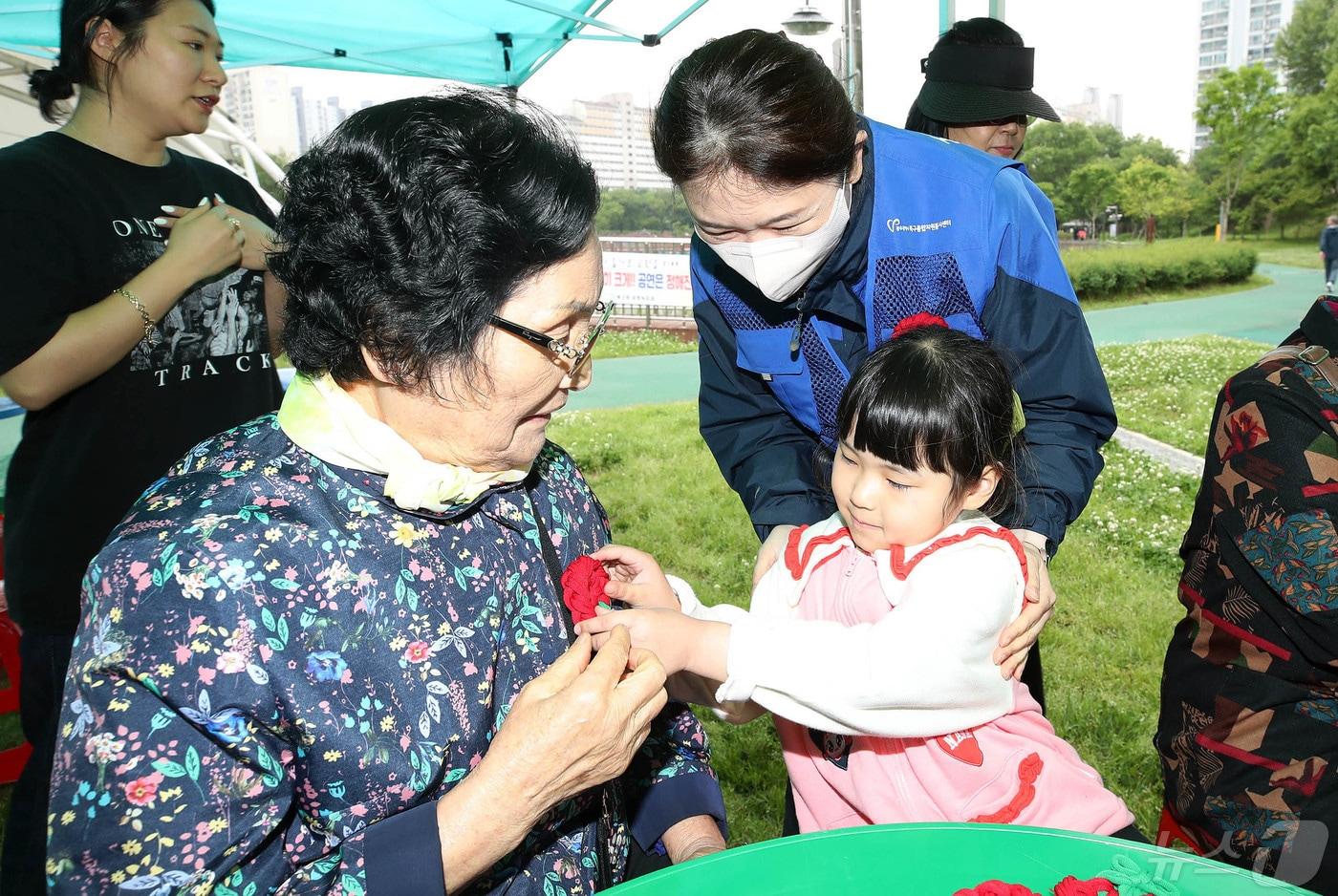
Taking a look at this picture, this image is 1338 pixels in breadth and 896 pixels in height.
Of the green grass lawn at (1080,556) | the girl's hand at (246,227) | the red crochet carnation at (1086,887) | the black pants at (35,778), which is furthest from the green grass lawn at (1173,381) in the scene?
the black pants at (35,778)

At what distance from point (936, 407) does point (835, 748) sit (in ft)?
2.19

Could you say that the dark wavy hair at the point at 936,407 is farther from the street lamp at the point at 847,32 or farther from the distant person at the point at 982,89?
the street lamp at the point at 847,32

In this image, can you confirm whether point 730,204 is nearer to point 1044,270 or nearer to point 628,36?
point 1044,270

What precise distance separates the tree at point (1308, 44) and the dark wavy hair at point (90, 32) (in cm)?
3537

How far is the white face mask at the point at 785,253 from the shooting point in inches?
72.7

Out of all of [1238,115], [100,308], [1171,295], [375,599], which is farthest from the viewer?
[1238,115]

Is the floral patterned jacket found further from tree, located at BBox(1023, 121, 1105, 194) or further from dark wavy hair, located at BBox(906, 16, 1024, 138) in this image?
tree, located at BBox(1023, 121, 1105, 194)

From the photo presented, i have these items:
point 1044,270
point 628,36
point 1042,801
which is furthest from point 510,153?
point 628,36

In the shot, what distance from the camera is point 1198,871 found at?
4.27 feet

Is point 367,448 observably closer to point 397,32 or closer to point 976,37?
point 976,37

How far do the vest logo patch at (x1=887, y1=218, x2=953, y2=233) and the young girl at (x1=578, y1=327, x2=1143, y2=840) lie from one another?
0.76 feet

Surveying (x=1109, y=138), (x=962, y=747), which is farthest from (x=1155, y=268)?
(x=962, y=747)

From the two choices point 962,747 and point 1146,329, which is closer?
point 962,747

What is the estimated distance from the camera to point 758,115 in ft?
5.59
